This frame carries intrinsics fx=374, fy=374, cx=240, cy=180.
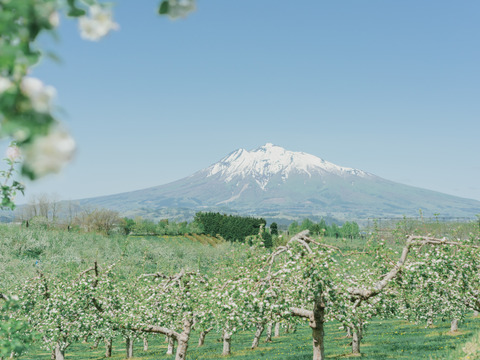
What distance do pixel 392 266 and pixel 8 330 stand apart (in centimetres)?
1135

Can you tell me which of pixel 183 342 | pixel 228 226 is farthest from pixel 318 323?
pixel 228 226

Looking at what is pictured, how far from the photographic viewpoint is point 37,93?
1.87 metres

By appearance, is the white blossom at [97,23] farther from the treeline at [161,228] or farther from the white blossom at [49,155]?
the treeline at [161,228]

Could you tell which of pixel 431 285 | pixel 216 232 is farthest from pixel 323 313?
pixel 216 232

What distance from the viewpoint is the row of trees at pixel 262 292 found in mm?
10492

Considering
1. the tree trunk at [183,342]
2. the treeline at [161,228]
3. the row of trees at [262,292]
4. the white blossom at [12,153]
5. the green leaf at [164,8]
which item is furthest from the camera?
the treeline at [161,228]

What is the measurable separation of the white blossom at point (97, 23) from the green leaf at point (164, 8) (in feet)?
1.28

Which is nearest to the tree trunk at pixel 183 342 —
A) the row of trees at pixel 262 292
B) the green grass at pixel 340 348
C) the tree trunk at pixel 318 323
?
the row of trees at pixel 262 292

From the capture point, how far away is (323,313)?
1163 cm

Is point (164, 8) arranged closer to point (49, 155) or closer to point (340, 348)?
point (49, 155)

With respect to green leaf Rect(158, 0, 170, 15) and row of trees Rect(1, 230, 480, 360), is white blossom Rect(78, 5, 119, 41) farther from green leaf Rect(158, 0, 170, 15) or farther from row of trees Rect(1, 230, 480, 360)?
row of trees Rect(1, 230, 480, 360)

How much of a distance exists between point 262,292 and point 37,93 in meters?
9.60

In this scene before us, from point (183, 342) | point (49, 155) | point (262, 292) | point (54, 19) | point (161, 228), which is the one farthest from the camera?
point (161, 228)

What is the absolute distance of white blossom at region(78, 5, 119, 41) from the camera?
2.61 metres
